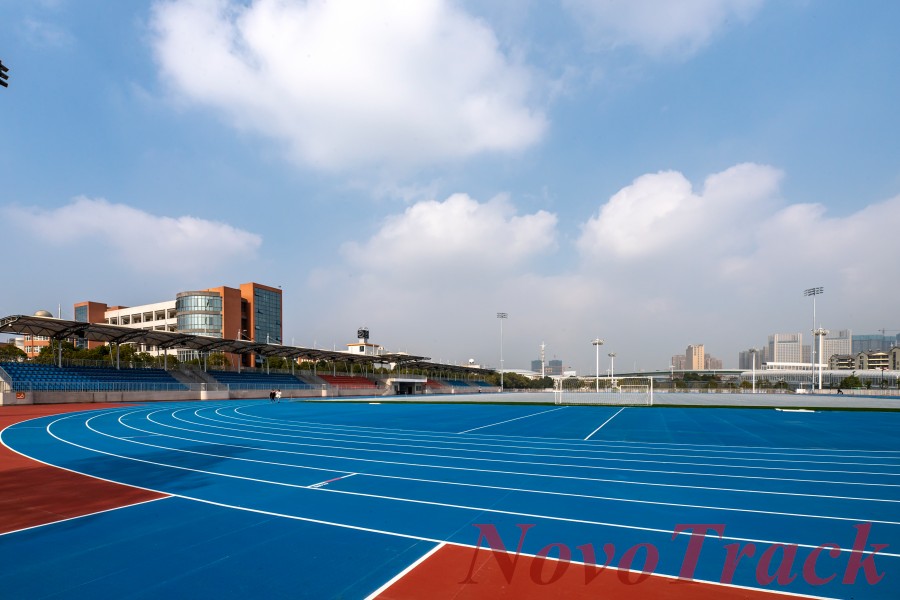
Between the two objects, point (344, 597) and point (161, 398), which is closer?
point (344, 597)

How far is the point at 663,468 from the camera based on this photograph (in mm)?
11023

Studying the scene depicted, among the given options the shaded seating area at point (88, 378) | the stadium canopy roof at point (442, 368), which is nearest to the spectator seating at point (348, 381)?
the stadium canopy roof at point (442, 368)

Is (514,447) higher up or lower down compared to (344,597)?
lower down

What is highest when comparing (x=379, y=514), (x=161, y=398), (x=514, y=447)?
(x=379, y=514)

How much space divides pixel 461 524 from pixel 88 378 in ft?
145

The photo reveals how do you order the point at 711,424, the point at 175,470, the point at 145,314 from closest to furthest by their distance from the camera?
the point at 175,470 < the point at 711,424 < the point at 145,314

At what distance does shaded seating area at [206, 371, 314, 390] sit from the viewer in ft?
171

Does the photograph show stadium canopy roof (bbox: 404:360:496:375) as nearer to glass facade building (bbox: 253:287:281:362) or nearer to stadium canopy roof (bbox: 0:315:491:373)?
stadium canopy roof (bbox: 0:315:491:373)

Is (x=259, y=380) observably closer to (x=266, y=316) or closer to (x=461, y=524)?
(x=461, y=524)

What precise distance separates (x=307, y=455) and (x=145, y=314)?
11674 centimetres

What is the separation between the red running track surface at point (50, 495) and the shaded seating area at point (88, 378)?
3227cm

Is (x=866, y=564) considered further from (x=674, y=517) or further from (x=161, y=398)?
(x=161, y=398)

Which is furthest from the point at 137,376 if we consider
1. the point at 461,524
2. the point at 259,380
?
the point at 461,524

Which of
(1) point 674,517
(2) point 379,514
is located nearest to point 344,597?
(2) point 379,514
